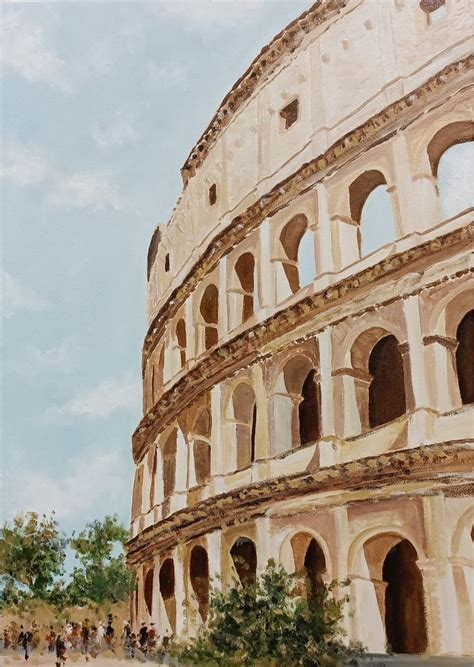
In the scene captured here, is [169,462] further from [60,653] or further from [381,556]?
[381,556]

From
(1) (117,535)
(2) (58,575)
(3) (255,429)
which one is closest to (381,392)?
(3) (255,429)

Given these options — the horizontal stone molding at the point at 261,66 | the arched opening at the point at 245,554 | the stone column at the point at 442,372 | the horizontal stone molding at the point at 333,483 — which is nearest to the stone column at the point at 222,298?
the horizontal stone molding at the point at 261,66

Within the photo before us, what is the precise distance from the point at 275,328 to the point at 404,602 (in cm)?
552

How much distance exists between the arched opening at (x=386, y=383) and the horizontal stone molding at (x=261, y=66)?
284 inches

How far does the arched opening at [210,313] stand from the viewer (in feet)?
65.7

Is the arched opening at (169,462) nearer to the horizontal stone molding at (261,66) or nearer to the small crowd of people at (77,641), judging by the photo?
the small crowd of people at (77,641)

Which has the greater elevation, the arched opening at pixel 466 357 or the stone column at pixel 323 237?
the stone column at pixel 323 237

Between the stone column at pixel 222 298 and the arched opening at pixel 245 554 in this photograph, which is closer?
the arched opening at pixel 245 554

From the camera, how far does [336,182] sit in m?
16.0

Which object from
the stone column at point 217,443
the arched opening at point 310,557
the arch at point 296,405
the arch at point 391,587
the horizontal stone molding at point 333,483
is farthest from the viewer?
the stone column at point 217,443

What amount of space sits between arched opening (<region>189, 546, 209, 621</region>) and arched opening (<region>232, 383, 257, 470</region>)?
2491 millimetres

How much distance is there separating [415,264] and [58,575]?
16.7 meters

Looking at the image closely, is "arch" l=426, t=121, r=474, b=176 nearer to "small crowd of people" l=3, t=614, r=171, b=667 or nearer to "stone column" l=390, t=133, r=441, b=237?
"stone column" l=390, t=133, r=441, b=237

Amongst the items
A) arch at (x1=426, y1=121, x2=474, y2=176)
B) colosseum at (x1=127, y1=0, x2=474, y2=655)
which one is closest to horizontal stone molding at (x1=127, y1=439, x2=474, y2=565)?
colosseum at (x1=127, y1=0, x2=474, y2=655)
